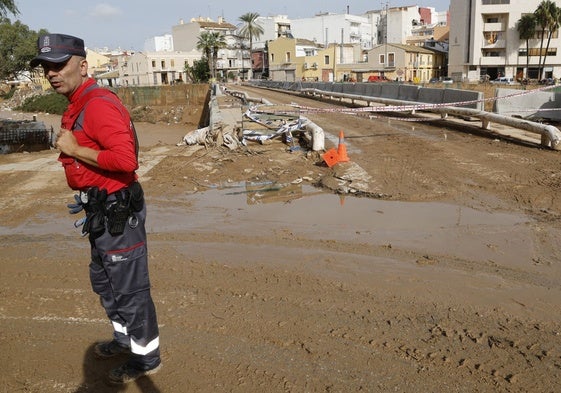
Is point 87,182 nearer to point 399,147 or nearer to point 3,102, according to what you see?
point 399,147

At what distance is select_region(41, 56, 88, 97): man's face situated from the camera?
2.71 meters

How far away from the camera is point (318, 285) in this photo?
4.39 metres

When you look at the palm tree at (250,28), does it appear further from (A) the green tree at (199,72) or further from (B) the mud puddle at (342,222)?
(B) the mud puddle at (342,222)

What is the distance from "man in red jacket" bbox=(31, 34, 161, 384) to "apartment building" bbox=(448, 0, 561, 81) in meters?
69.8

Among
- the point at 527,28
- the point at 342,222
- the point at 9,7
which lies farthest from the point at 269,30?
the point at 342,222

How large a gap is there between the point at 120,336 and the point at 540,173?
25.8 feet

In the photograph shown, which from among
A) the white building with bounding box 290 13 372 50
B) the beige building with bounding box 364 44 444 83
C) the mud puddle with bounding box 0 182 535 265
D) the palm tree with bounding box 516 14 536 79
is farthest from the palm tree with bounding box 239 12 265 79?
the mud puddle with bounding box 0 182 535 265

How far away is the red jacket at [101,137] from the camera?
8.66 ft

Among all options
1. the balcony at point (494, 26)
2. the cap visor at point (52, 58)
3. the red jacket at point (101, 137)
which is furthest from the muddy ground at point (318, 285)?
the balcony at point (494, 26)

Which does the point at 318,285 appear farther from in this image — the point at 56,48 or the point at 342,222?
the point at 56,48

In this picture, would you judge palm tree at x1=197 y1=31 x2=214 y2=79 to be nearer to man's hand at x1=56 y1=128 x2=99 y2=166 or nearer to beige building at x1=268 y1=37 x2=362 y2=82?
beige building at x1=268 y1=37 x2=362 y2=82

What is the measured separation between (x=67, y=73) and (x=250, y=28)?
10080 cm

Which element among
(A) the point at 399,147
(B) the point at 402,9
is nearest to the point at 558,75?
(B) the point at 402,9

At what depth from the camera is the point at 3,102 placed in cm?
7294
